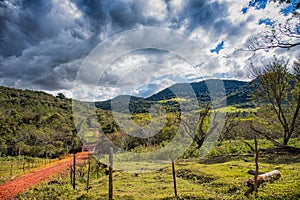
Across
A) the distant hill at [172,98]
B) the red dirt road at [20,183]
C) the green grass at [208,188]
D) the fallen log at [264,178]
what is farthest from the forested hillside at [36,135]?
the fallen log at [264,178]

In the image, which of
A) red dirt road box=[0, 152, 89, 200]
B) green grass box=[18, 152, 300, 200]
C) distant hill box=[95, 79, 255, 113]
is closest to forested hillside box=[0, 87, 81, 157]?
red dirt road box=[0, 152, 89, 200]

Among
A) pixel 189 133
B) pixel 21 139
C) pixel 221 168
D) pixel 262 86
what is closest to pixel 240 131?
pixel 189 133

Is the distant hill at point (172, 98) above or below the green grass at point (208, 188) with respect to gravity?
above


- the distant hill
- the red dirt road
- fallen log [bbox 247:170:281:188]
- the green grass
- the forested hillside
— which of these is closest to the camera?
the green grass

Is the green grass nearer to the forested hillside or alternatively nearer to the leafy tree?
the leafy tree

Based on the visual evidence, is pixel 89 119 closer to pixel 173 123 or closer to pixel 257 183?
pixel 173 123

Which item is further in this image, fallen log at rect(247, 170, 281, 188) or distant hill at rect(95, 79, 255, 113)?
distant hill at rect(95, 79, 255, 113)

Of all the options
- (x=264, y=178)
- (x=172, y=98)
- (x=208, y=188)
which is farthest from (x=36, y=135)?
(x=264, y=178)

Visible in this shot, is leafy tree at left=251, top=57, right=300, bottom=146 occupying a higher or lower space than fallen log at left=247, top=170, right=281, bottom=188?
higher

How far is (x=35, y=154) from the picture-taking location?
40.3 m

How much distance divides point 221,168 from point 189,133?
14.7 metres

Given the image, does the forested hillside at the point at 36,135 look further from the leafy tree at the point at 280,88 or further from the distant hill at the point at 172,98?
the leafy tree at the point at 280,88

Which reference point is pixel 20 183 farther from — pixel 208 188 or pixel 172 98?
pixel 172 98

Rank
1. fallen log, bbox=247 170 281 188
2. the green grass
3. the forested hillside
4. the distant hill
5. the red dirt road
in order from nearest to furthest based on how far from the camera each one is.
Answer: the green grass → fallen log, bbox=247 170 281 188 → the red dirt road → the distant hill → the forested hillside
